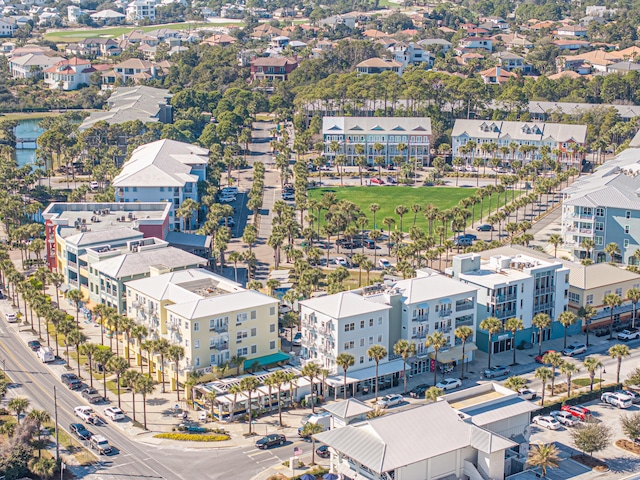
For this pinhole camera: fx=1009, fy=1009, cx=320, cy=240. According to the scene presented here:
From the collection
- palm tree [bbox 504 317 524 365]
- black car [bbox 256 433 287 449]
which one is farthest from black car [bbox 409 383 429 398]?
black car [bbox 256 433 287 449]

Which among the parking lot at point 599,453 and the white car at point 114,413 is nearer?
the parking lot at point 599,453

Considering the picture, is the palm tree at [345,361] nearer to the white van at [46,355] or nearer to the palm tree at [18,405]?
the palm tree at [18,405]

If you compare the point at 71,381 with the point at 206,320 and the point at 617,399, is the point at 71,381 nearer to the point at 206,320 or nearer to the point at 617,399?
the point at 206,320

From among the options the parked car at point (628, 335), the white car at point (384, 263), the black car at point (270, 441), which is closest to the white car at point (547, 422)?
the black car at point (270, 441)

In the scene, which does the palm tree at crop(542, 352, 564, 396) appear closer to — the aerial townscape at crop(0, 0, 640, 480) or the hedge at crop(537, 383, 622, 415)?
the aerial townscape at crop(0, 0, 640, 480)

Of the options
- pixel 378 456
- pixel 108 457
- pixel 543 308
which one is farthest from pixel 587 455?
pixel 108 457

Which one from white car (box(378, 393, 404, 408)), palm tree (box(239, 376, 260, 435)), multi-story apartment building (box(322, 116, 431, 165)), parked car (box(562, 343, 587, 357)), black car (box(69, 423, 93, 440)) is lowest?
parked car (box(562, 343, 587, 357))
